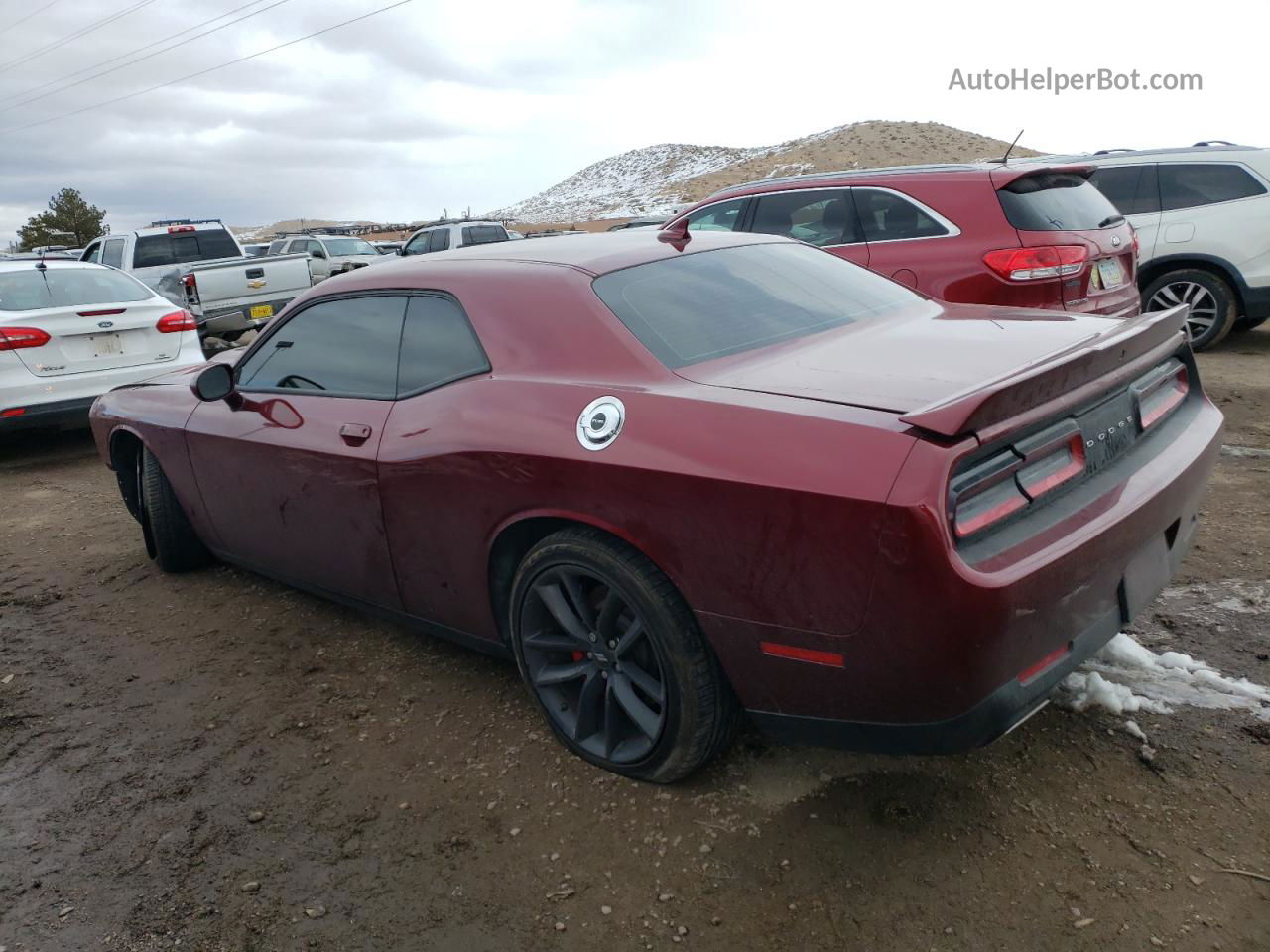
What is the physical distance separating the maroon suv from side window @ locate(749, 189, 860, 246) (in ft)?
0.04

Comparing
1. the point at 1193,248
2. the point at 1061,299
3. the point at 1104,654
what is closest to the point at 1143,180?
the point at 1193,248

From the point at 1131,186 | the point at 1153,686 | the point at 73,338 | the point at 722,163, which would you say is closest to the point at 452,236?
the point at 73,338

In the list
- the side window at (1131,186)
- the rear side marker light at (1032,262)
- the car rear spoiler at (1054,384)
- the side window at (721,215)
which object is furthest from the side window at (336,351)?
the side window at (1131,186)

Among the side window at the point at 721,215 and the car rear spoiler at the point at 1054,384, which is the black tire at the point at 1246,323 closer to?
the side window at the point at 721,215

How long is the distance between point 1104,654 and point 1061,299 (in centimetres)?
312

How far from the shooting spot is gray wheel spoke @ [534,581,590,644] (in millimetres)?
2781

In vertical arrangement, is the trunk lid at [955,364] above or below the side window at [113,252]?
below

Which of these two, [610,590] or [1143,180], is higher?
[1143,180]

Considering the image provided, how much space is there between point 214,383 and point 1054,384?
3.15m

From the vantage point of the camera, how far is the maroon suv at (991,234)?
5.66 meters

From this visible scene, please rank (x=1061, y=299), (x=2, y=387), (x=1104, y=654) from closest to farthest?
(x=1104, y=654), (x=1061, y=299), (x=2, y=387)

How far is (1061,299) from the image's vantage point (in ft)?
18.7

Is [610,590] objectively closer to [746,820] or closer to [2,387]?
[746,820]

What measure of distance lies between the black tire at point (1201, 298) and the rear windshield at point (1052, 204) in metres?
2.79
